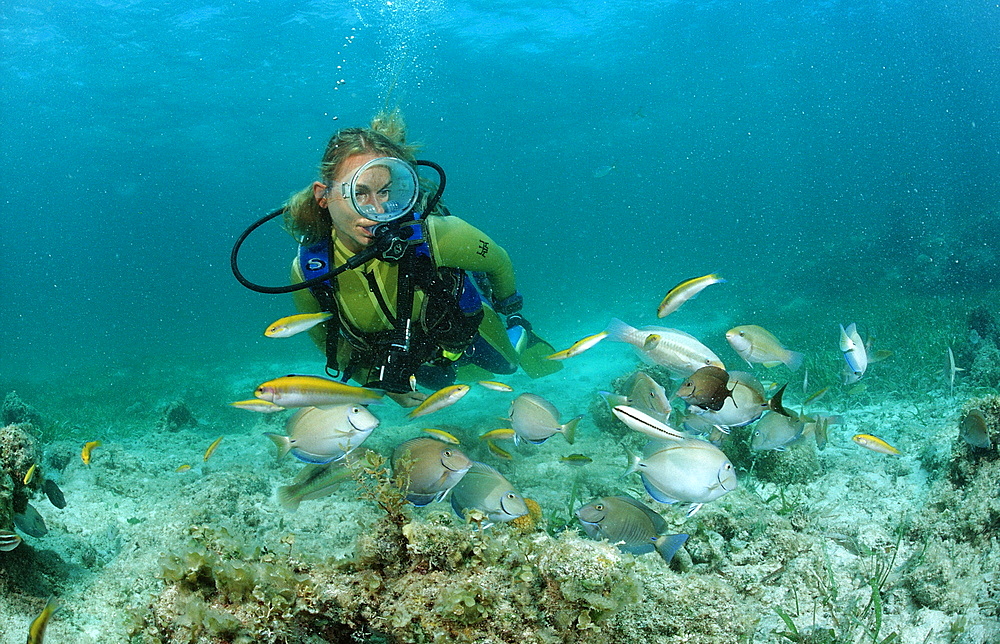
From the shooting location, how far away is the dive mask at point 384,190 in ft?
12.7

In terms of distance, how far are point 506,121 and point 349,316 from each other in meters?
50.7

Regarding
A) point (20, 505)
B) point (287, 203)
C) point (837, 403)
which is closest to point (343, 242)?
point (287, 203)

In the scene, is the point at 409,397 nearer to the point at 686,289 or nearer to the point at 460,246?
the point at 460,246

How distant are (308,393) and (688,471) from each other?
2.15 m

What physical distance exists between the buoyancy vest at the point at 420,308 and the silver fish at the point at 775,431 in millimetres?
2694

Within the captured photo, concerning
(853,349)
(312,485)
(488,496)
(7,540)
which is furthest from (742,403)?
(7,540)

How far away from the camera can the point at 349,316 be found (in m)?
4.70

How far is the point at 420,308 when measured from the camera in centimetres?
467

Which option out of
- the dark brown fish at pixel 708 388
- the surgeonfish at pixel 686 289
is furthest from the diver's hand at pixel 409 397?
the dark brown fish at pixel 708 388

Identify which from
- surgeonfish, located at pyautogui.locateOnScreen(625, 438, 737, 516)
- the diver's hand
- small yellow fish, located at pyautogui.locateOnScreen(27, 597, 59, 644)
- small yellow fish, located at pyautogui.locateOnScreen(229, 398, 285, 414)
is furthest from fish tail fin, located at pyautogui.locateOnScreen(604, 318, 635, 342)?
small yellow fish, located at pyautogui.locateOnScreen(27, 597, 59, 644)

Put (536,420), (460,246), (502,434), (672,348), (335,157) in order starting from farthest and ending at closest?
(460,246)
(335,157)
(502,434)
(536,420)
(672,348)

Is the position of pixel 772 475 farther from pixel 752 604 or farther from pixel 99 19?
pixel 99 19

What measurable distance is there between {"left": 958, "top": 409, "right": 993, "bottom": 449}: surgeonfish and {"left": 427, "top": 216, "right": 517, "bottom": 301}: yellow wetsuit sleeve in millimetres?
3979

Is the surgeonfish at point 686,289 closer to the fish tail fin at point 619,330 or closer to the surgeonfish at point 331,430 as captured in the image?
the fish tail fin at point 619,330
